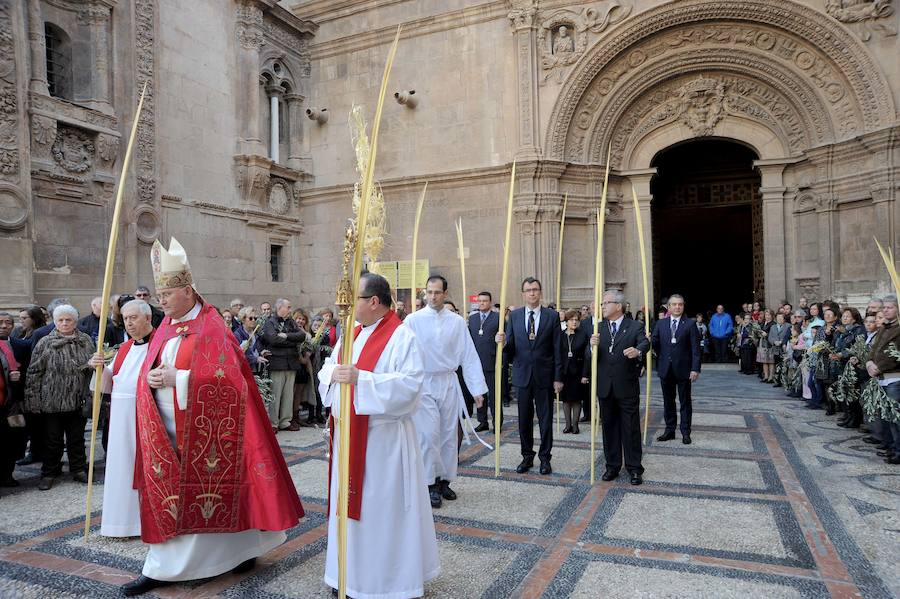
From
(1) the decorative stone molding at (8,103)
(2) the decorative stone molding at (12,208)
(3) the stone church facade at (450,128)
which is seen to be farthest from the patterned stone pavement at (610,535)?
(3) the stone church facade at (450,128)

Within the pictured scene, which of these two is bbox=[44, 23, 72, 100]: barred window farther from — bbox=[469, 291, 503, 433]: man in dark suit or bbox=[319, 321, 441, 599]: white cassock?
bbox=[319, 321, 441, 599]: white cassock

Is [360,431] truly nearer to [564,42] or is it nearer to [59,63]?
[59,63]

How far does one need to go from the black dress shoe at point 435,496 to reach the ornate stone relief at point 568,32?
1223 cm

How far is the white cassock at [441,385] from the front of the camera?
5203 mm

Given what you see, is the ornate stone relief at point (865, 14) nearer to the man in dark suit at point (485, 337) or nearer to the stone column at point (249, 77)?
the man in dark suit at point (485, 337)

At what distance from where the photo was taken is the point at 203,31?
14.5 meters

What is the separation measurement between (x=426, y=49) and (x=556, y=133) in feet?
13.7

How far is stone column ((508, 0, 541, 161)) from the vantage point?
15.0m

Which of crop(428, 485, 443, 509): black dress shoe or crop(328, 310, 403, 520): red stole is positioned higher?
crop(328, 310, 403, 520): red stole

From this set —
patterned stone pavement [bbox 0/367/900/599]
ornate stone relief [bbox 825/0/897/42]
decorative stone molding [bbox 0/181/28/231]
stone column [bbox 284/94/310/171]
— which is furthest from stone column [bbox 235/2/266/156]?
ornate stone relief [bbox 825/0/897/42]

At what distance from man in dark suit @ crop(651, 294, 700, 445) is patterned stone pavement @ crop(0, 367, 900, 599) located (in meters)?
0.64

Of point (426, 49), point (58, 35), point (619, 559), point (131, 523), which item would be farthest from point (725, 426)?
point (58, 35)

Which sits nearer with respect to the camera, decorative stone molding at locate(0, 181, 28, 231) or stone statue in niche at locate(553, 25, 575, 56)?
decorative stone molding at locate(0, 181, 28, 231)

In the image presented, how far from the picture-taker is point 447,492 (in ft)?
17.7
